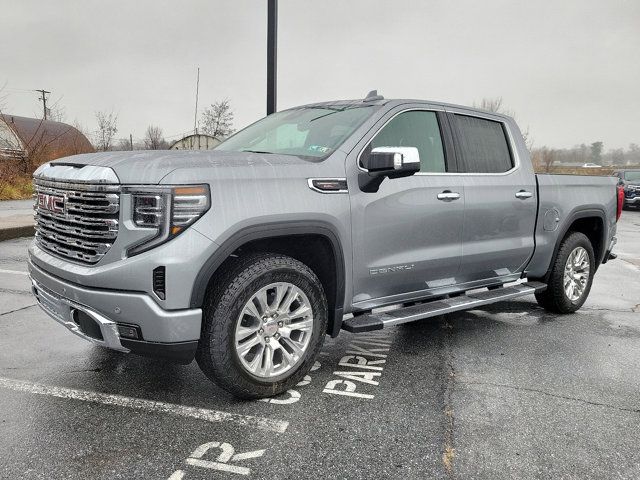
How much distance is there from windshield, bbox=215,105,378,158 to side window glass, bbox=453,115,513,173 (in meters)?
0.97

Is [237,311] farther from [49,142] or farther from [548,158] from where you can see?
[548,158]

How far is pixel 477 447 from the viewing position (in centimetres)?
281

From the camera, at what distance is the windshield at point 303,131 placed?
3836mm

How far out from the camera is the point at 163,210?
285 cm

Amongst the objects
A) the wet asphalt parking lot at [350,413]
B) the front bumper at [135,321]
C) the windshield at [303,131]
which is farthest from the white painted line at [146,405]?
the windshield at [303,131]

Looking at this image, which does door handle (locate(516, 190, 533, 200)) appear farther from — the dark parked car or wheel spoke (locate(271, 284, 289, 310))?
the dark parked car

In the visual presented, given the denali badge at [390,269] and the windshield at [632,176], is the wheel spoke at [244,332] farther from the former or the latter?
the windshield at [632,176]

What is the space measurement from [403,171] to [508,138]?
205 cm

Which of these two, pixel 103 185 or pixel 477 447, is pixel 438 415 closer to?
pixel 477 447

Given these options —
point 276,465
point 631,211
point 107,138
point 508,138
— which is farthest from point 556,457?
point 107,138

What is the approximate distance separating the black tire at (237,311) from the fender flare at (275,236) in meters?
0.11

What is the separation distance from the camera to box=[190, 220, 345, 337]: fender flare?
116 inches

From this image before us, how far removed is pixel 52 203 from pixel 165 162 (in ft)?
2.92

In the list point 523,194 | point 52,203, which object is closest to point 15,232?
point 52,203
